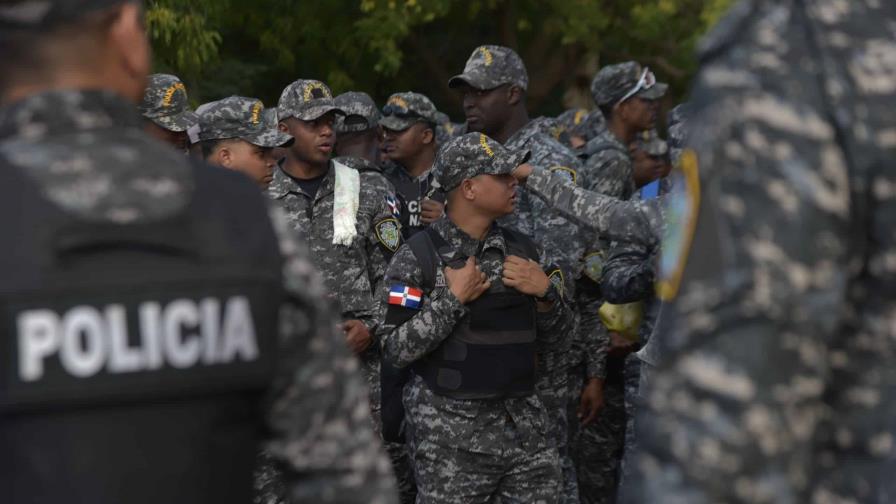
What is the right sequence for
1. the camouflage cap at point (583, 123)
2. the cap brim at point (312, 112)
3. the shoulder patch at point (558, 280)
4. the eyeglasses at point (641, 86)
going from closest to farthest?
1. the shoulder patch at point (558, 280)
2. the cap brim at point (312, 112)
3. the eyeglasses at point (641, 86)
4. the camouflage cap at point (583, 123)

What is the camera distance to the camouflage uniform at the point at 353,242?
6723mm

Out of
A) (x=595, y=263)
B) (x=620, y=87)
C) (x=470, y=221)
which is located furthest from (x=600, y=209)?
(x=620, y=87)

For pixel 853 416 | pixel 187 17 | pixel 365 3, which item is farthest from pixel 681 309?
pixel 365 3

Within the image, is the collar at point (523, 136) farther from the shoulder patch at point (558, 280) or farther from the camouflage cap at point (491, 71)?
the shoulder patch at point (558, 280)

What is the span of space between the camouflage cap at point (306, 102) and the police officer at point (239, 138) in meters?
0.68

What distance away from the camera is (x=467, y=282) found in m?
5.59

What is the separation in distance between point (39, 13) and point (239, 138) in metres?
4.31

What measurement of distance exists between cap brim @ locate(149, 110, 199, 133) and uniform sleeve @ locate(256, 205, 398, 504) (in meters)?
4.34

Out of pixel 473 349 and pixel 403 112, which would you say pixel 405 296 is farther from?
pixel 403 112

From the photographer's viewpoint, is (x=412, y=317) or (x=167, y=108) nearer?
(x=412, y=317)

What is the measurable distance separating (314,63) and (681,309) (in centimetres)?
1345

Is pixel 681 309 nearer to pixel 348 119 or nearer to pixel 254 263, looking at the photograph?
pixel 254 263

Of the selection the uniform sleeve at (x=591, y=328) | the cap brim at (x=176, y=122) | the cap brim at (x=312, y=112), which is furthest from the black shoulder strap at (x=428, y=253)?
the uniform sleeve at (x=591, y=328)

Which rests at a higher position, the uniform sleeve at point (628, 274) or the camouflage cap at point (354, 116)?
the camouflage cap at point (354, 116)
